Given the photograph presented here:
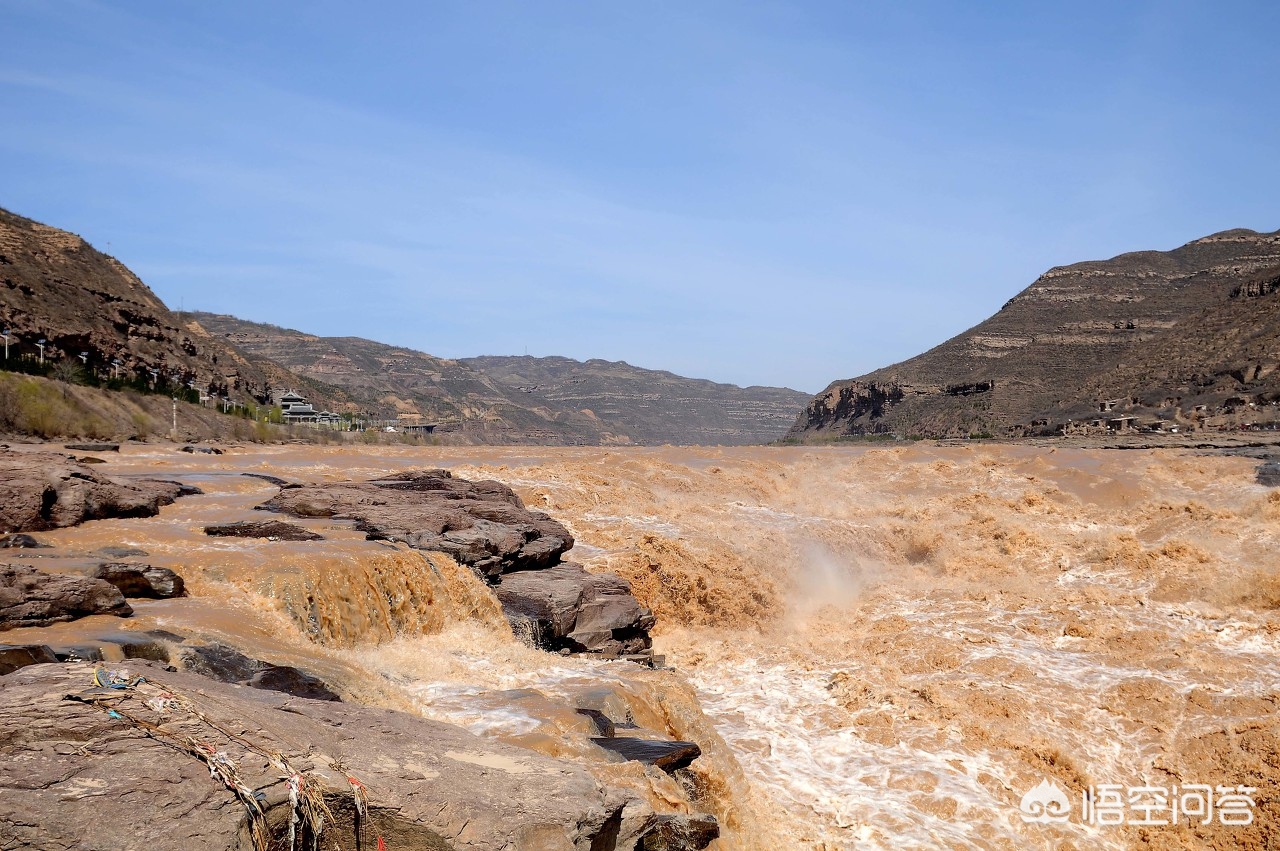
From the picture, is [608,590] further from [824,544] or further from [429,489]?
[824,544]

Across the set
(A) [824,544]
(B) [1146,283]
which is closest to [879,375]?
(B) [1146,283]

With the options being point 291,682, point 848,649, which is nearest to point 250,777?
point 291,682

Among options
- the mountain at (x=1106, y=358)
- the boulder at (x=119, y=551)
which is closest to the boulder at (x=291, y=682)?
the boulder at (x=119, y=551)

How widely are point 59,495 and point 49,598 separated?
4.64 m

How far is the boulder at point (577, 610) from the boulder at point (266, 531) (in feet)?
9.30

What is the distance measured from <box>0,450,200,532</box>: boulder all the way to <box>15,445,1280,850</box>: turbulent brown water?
1.16 ft

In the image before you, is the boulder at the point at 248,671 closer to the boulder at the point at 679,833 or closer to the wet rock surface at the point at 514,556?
the boulder at the point at 679,833

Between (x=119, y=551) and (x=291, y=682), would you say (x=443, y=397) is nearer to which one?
(x=119, y=551)

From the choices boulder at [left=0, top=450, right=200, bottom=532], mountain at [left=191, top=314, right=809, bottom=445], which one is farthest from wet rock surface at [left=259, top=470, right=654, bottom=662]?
mountain at [left=191, top=314, right=809, bottom=445]

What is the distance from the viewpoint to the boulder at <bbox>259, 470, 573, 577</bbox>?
12.6 m

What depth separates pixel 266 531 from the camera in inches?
443

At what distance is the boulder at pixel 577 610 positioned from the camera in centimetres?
1245

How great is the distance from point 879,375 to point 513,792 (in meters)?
104

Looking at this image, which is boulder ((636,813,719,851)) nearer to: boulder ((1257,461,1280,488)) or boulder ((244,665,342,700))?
boulder ((244,665,342,700))
